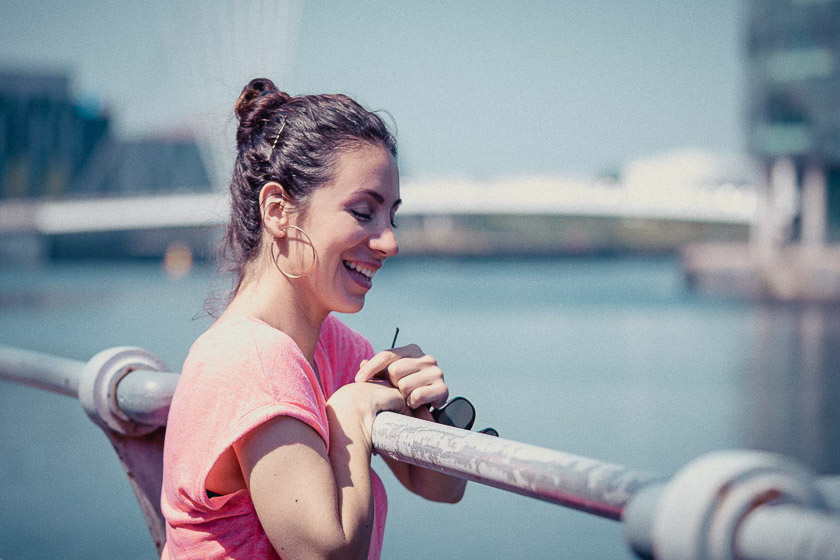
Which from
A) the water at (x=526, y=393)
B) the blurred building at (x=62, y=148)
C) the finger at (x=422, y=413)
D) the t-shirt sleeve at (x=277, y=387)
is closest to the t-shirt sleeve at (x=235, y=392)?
the t-shirt sleeve at (x=277, y=387)

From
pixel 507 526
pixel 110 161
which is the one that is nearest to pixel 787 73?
pixel 507 526

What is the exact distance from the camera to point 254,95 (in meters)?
1.05

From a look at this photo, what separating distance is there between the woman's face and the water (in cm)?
32

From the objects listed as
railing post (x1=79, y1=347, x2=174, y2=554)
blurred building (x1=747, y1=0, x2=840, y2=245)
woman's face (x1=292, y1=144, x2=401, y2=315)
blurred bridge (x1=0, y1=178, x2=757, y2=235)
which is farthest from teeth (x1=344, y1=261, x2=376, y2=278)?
blurred bridge (x1=0, y1=178, x2=757, y2=235)

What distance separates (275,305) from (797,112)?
21660mm

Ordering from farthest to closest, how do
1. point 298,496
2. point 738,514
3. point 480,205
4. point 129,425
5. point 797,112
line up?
point 480,205
point 797,112
point 129,425
point 298,496
point 738,514

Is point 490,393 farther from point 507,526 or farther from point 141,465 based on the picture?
point 141,465

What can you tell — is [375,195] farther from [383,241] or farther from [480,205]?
[480,205]

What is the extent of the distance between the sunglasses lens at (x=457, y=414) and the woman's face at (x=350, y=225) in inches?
6.1

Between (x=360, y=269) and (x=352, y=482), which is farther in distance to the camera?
(x=360, y=269)

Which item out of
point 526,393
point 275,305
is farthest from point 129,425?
point 526,393

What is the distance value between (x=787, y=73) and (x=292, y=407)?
21622 mm

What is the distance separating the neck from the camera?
0.93 meters

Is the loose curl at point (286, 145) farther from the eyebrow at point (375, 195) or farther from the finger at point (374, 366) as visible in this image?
the finger at point (374, 366)
